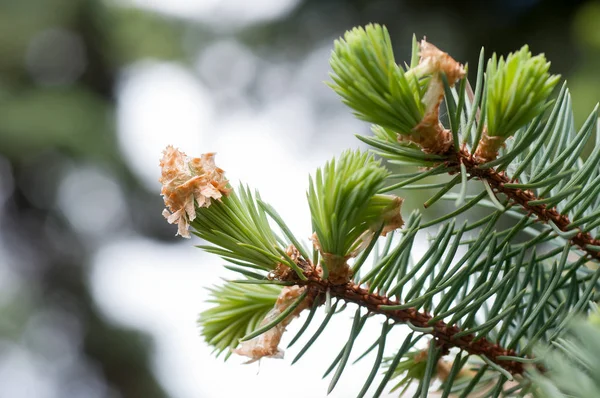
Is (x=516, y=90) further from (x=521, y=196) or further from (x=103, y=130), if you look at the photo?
(x=103, y=130)

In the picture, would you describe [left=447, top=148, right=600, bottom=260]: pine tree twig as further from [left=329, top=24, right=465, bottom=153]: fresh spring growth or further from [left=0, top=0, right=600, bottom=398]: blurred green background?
[left=0, top=0, right=600, bottom=398]: blurred green background

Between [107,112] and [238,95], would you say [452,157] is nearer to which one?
[238,95]

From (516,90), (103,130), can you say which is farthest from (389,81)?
(103,130)

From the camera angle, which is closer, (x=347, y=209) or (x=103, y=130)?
(x=347, y=209)

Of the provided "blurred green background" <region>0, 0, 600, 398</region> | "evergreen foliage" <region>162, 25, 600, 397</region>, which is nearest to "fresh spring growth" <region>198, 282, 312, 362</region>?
"evergreen foliage" <region>162, 25, 600, 397</region>

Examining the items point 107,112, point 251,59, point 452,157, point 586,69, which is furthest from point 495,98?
point 107,112
